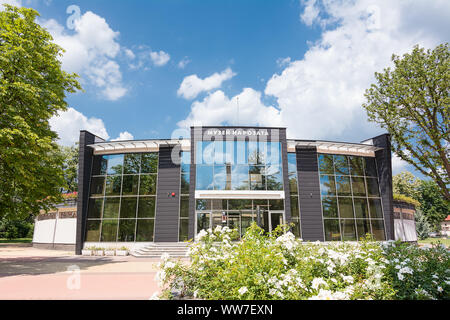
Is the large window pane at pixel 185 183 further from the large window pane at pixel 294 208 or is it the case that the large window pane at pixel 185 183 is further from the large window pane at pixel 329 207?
the large window pane at pixel 329 207

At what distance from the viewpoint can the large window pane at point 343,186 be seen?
20.4 meters

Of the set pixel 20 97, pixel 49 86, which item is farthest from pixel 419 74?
pixel 20 97

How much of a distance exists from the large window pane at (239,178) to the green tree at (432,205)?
4839cm

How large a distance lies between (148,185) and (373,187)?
18.5m

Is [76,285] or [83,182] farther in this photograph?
[83,182]

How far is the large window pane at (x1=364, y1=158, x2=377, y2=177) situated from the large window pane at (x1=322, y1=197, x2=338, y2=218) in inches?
167

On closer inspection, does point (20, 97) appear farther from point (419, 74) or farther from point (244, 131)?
point (419, 74)

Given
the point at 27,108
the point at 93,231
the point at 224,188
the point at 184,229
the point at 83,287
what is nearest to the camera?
the point at 83,287

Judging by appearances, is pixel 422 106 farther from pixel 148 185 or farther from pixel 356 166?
pixel 148 185

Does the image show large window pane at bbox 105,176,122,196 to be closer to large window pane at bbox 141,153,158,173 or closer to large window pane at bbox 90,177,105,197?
large window pane at bbox 90,177,105,197

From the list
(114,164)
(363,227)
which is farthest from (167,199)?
(363,227)

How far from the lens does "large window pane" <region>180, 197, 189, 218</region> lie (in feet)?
62.3

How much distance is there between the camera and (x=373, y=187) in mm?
21062

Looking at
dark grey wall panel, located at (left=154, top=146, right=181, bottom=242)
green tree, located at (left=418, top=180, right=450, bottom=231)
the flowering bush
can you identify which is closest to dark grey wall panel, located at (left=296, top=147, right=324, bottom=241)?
dark grey wall panel, located at (left=154, top=146, right=181, bottom=242)
